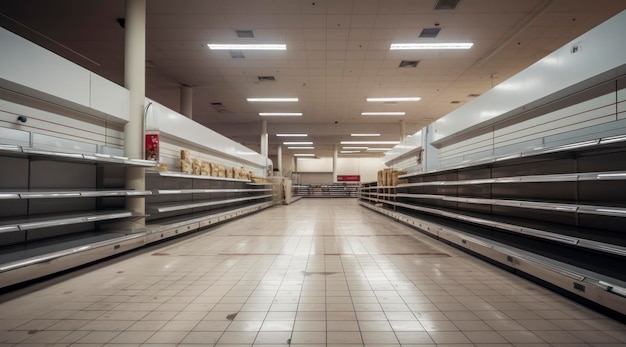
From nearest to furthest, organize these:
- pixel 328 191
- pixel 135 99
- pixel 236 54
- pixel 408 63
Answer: pixel 135 99 < pixel 236 54 < pixel 408 63 < pixel 328 191

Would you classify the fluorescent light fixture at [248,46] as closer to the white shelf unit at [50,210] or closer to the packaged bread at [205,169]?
the packaged bread at [205,169]

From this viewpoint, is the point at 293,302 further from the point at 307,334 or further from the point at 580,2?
the point at 580,2

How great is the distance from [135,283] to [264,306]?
152cm

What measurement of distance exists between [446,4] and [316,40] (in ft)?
9.32

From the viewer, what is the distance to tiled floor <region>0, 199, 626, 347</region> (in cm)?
199

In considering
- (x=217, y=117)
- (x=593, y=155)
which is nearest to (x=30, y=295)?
(x=593, y=155)

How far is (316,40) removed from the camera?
715cm

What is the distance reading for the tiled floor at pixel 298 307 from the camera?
1.99 m

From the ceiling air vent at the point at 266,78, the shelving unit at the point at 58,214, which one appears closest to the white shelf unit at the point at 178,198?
the shelving unit at the point at 58,214

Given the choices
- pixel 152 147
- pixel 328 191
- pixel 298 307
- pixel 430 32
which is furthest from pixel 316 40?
pixel 328 191

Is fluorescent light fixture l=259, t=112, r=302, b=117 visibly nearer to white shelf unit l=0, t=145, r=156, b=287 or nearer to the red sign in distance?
white shelf unit l=0, t=145, r=156, b=287

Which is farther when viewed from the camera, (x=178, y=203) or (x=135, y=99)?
(x=178, y=203)

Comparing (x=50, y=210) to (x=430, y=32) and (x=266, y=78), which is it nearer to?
(x=266, y=78)

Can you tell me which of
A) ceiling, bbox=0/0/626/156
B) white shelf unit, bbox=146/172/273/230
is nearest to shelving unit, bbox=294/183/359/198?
ceiling, bbox=0/0/626/156
